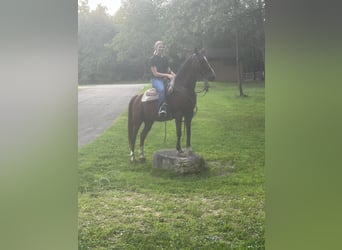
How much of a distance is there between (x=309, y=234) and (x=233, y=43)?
1365 mm

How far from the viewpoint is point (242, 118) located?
105 inches

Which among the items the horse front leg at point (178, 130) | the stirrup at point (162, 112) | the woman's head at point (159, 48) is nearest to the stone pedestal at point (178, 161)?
the horse front leg at point (178, 130)

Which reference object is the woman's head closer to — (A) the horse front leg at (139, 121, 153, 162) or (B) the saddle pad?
(B) the saddle pad

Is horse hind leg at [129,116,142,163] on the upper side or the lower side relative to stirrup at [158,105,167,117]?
lower

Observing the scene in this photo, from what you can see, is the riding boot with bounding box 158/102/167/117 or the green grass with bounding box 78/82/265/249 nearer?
the green grass with bounding box 78/82/265/249

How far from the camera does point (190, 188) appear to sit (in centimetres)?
265

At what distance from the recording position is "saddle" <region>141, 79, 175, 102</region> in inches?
108

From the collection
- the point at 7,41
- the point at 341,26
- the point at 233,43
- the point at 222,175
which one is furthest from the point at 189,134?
the point at 7,41

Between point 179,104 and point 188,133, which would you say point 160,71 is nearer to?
point 179,104

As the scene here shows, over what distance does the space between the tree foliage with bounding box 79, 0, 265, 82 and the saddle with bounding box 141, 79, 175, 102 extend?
107 mm

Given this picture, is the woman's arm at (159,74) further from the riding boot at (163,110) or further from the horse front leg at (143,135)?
the horse front leg at (143,135)

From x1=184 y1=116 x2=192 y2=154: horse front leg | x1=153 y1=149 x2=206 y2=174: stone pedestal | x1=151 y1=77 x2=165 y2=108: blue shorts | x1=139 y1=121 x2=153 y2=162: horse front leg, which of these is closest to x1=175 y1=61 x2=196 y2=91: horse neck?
x1=151 y1=77 x2=165 y2=108: blue shorts

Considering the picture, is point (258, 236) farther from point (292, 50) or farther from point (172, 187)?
point (292, 50)

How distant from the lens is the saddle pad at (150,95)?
Result: 2764 mm
